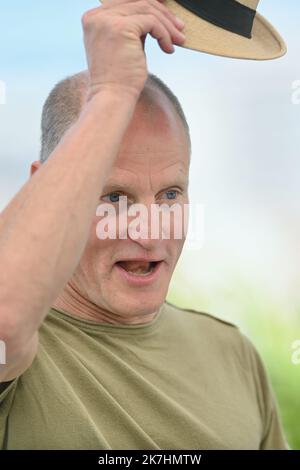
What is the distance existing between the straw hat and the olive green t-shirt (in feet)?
2.17

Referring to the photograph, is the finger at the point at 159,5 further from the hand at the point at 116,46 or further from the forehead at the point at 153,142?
the forehead at the point at 153,142

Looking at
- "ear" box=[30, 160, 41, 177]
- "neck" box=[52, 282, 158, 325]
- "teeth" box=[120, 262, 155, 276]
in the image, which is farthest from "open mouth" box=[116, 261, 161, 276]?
"ear" box=[30, 160, 41, 177]

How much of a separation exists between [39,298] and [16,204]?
16cm

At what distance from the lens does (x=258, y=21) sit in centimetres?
168

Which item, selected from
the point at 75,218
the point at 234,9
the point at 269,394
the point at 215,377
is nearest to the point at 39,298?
the point at 75,218

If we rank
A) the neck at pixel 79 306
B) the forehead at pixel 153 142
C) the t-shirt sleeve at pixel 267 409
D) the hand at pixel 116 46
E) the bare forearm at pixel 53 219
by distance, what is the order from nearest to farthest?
1. the bare forearm at pixel 53 219
2. the hand at pixel 116 46
3. the forehead at pixel 153 142
4. the neck at pixel 79 306
5. the t-shirt sleeve at pixel 267 409

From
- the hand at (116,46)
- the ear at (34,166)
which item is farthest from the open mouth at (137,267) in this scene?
the hand at (116,46)

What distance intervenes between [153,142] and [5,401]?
0.62m

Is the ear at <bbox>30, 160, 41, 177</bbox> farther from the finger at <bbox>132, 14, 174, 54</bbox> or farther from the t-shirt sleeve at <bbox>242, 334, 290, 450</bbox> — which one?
the t-shirt sleeve at <bbox>242, 334, 290, 450</bbox>

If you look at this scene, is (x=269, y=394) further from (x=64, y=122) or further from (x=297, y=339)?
(x=297, y=339)

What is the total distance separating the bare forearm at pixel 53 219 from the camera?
3.89ft

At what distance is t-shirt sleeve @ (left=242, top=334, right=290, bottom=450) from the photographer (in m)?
2.11

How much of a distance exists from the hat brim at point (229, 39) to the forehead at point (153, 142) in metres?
0.21

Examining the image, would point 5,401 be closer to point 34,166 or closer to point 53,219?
point 53,219
